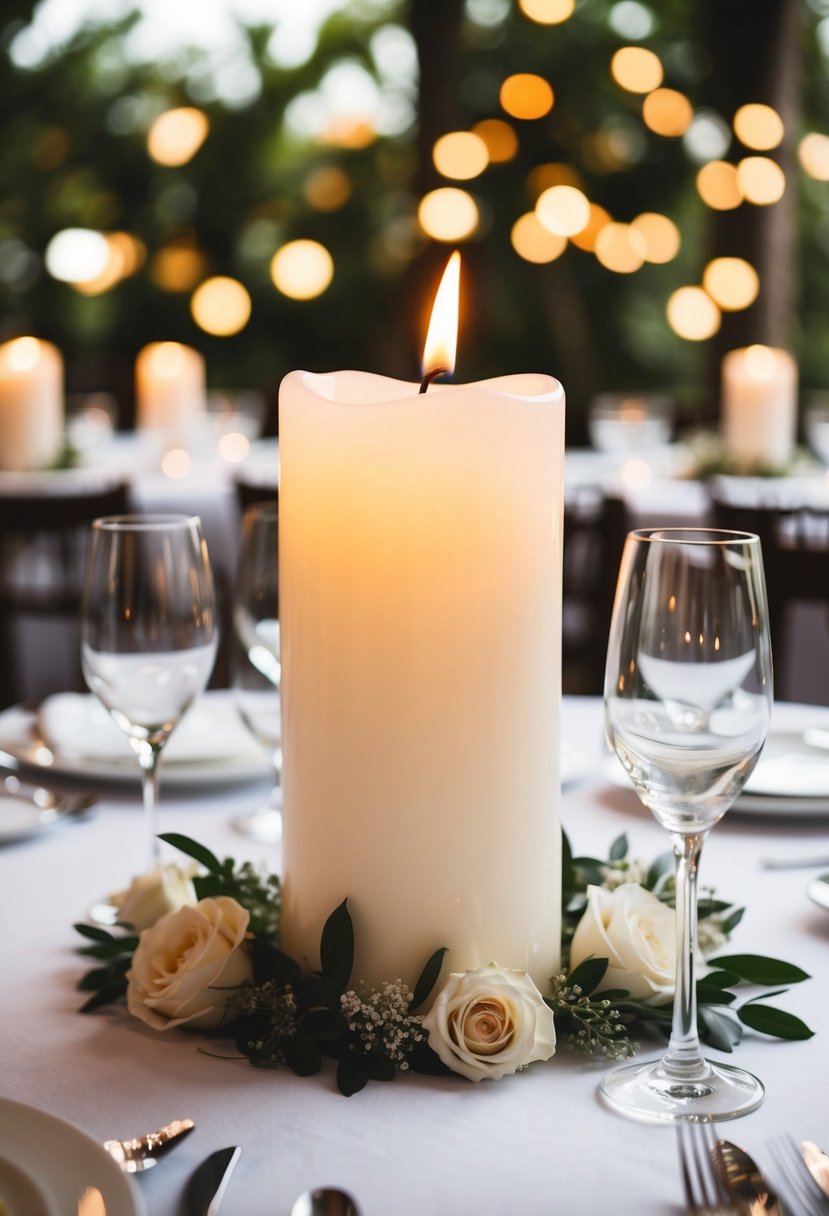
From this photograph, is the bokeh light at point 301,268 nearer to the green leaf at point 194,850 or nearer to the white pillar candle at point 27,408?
the white pillar candle at point 27,408

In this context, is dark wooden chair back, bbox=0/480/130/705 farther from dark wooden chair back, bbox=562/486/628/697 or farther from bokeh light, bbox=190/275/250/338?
bokeh light, bbox=190/275/250/338

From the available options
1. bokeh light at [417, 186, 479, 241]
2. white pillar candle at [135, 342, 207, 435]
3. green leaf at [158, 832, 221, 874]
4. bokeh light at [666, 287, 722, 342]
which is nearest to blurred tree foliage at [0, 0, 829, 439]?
bokeh light at [666, 287, 722, 342]

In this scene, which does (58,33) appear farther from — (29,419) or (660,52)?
(29,419)

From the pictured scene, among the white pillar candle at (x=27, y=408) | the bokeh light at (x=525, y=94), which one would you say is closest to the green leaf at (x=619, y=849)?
the white pillar candle at (x=27, y=408)

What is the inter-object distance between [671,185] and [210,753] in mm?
8450

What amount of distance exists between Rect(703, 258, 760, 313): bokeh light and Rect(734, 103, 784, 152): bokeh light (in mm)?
421

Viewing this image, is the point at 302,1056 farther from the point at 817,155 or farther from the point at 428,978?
the point at 817,155

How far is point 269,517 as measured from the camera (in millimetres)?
1105

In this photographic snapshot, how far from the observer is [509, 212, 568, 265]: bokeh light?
6848mm

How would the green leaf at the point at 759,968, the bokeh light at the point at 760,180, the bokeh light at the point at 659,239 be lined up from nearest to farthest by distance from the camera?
the green leaf at the point at 759,968 → the bokeh light at the point at 760,180 → the bokeh light at the point at 659,239

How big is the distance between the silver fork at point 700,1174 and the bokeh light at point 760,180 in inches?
189

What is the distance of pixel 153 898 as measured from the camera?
0.82 m

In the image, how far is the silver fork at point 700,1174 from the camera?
58 centimetres

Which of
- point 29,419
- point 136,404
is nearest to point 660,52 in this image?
point 136,404
